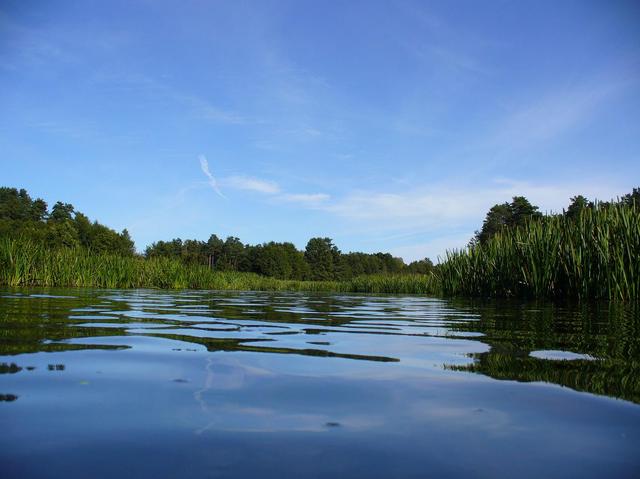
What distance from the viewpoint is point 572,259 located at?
31.0 ft

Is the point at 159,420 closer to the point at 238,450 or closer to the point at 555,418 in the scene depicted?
the point at 238,450

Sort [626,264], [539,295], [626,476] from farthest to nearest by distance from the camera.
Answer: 1. [539,295]
2. [626,264]
3. [626,476]

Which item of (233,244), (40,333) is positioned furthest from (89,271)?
(233,244)

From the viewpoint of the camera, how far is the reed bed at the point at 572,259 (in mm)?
8594

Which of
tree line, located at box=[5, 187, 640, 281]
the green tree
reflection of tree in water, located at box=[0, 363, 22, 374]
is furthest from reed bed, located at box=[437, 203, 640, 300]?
the green tree

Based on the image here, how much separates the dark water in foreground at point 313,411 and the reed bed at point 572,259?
7.03m

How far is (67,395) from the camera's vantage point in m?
1.51

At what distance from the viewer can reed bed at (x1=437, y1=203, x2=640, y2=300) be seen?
8.59 m

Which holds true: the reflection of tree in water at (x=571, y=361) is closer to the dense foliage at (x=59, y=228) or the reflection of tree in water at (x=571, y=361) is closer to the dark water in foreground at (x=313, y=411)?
the dark water in foreground at (x=313, y=411)

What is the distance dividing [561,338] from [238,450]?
299 cm

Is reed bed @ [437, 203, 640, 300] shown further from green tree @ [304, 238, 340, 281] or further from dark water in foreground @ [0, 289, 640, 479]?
green tree @ [304, 238, 340, 281]

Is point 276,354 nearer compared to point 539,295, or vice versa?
point 276,354

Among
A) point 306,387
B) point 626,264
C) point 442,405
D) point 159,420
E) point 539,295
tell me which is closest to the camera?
point 159,420

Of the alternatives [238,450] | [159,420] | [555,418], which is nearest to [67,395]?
[159,420]
